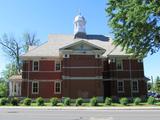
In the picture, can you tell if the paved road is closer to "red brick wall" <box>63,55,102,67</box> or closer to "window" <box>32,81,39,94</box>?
"red brick wall" <box>63,55,102,67</box>

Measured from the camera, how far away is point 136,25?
2475 centimetres

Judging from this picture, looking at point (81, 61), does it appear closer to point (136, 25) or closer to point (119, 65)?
point (119, 65)

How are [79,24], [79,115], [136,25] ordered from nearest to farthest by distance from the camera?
1. [79,115]
2. [136,25]
3. [79,24]

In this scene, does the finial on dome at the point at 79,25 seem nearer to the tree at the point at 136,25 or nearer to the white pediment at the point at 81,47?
the white pediment at the point at 81,47

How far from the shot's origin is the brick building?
41.8 m

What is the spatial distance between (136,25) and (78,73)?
18598 mm

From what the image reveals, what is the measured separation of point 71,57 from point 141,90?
12613 mm

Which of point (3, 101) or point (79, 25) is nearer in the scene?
point (3, 101)

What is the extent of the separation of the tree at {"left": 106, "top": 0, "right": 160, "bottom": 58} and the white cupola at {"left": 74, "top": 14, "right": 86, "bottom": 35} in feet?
74.9

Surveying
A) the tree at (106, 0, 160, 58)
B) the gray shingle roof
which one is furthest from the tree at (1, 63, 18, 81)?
the tree at (106, 0, 160, 58)

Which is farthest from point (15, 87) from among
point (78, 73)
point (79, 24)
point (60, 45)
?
A: point (79, 24)

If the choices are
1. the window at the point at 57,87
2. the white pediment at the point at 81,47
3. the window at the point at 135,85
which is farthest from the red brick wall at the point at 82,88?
the window at the point at 135,85

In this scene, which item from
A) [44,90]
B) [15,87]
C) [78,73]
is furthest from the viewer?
[15,87]

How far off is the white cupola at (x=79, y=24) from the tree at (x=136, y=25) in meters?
22.8
